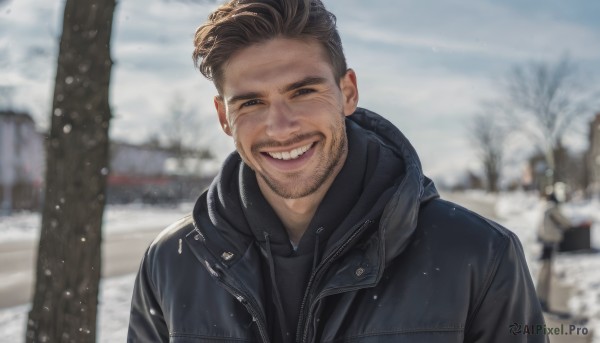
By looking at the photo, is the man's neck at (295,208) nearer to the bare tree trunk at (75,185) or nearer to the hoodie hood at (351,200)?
the hoodie hood at (351,200)

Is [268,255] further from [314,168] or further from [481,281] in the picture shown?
[481,281]

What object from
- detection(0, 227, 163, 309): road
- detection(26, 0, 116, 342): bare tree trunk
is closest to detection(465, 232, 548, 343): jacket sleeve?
detection(26, 0, 116, 342): bare tree trunk


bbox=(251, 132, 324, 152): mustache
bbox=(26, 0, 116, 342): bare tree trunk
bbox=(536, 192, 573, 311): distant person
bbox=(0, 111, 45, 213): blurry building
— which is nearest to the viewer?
bbox=(251, 132, 324, 152): mustache

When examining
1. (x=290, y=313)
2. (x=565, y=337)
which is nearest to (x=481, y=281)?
(x=290, y=313)

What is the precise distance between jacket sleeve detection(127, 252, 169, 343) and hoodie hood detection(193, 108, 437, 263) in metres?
0.36

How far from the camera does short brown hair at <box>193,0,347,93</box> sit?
7.11 ft

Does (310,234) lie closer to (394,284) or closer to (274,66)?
(394,284)

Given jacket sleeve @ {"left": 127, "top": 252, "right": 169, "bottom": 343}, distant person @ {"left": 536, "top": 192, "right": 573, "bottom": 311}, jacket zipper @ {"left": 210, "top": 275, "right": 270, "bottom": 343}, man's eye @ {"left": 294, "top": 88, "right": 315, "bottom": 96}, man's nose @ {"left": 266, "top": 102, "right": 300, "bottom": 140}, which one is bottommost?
distant person @ {"left": 536, "top": 192, "right": 573, "bottom": 311}

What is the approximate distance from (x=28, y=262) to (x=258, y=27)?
13.5 metres

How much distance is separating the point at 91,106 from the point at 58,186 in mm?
551

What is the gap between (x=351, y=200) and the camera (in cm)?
218

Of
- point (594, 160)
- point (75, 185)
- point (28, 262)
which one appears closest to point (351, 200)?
point (75, 185)

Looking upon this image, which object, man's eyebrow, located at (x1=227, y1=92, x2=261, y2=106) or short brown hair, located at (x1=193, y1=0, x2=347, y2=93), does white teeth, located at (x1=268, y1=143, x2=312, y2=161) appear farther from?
short brown hair, located at (x1=193, y1=0, x2=347, y2=93)

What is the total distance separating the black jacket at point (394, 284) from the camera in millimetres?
1930
